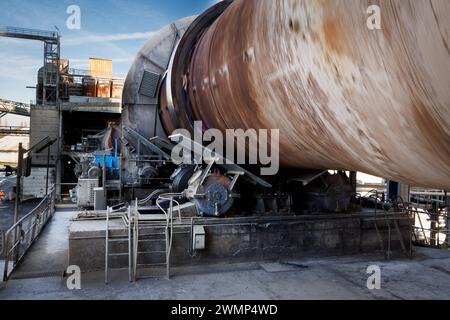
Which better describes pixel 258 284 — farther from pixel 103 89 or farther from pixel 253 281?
pixel 103 89

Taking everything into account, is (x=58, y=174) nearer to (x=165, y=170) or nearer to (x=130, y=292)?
(x=165, y=170)

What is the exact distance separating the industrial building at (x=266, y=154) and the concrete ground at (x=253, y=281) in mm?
47

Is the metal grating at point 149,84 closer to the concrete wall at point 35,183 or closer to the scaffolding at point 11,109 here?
the concrete wall at point 35,183

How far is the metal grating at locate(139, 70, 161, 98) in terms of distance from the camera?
1009 centimetres

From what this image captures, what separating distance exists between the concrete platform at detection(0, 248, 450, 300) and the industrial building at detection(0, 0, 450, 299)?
0.05 metres

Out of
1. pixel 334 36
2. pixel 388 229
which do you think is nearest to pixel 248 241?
pixel 388 229

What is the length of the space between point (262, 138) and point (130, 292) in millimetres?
2842

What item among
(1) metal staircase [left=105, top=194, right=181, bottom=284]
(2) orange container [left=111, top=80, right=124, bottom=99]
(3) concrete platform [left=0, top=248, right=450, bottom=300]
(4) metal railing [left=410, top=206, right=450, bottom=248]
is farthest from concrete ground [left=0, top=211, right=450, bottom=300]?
(2) orange container [left=111, top=80, right=124, bottom=99]

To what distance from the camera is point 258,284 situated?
5.84 metres

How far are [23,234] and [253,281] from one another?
4.21 m

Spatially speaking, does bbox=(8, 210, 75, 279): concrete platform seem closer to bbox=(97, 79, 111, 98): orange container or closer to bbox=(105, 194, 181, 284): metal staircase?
bbox=(105, 194, 181, 284): metal staircase

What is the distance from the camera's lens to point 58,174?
72.2ft

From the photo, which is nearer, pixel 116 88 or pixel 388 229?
pixel 388 229
